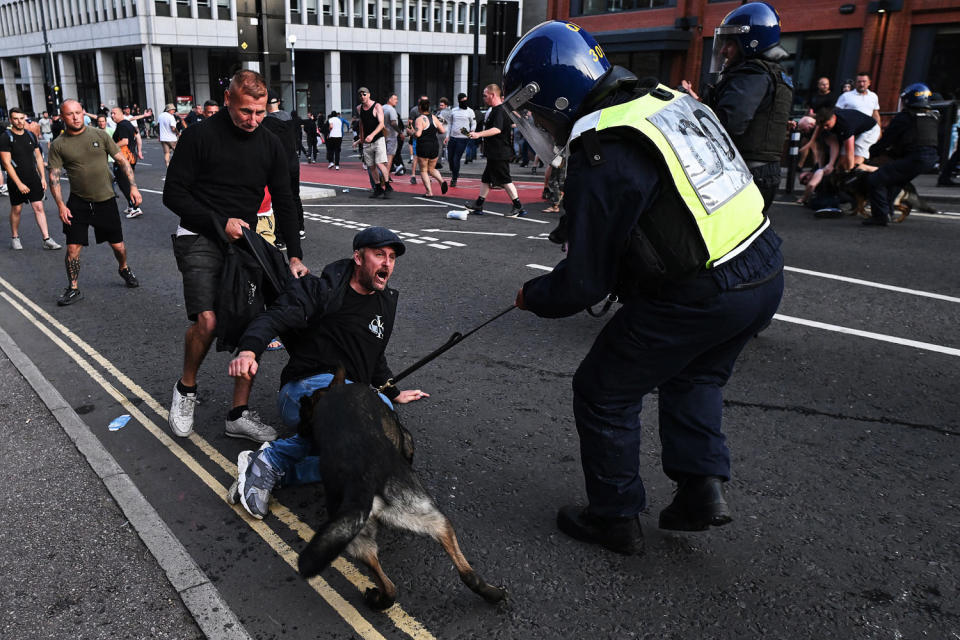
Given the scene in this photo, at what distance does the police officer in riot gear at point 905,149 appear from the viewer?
31.1 ft

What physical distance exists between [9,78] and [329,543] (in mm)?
89531

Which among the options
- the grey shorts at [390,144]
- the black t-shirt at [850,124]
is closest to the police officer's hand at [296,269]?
the black t-shirt at [850,124]

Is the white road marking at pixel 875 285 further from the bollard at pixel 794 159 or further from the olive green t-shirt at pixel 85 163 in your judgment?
the olive green t-shirt at pixel 85 163

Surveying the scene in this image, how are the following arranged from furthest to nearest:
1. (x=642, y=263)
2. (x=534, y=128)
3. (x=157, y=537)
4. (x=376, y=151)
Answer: (x=376, y=151)
(x=157, y=537)
(x=534, y=128)
(x=642, y=263)

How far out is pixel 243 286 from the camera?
13.2ft

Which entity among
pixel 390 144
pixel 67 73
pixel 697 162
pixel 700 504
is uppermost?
pixel 67 73

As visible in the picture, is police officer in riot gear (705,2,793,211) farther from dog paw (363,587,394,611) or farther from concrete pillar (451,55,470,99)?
concrete pillar (451,55,470,99)

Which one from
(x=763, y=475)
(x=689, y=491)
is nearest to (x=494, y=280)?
(x=763, y=475)

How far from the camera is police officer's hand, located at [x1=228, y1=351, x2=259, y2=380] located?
310 cm

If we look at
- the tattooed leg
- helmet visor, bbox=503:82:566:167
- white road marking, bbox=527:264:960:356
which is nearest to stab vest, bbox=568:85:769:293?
helmet visor, bbox=503:82:566:167

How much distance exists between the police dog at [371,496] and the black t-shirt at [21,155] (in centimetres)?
930

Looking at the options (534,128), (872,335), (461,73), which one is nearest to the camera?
(534,128)

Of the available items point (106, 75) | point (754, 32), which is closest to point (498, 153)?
point (754, 32)

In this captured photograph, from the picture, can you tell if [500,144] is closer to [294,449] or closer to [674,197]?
[294,449]
